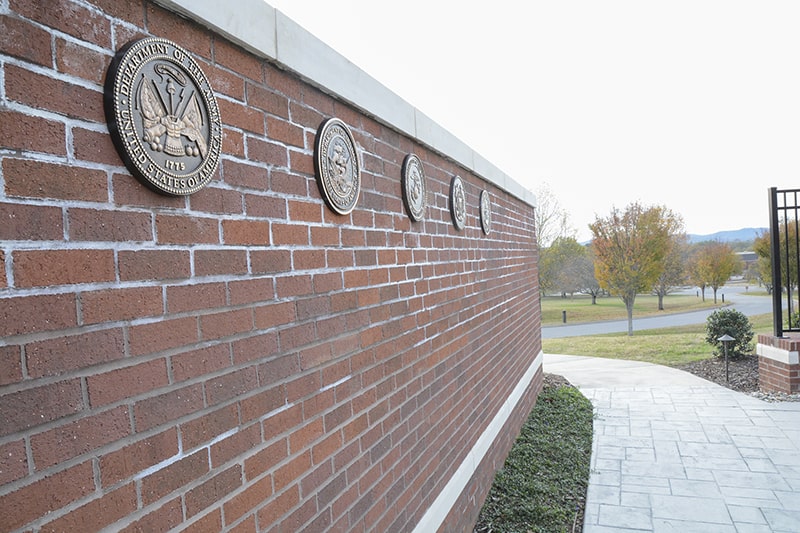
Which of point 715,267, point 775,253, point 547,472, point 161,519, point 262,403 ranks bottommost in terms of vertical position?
point 547,472

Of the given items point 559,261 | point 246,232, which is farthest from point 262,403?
point 559,261

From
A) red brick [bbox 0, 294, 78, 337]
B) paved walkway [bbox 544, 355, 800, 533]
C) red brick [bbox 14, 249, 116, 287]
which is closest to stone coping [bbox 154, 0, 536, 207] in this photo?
red brick [bbox 14, 249, 116, 287]

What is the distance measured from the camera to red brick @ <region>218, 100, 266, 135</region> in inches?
64.9

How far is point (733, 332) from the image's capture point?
10547 mm

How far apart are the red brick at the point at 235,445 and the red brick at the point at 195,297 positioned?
410 mm

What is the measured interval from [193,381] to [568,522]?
12.8 feet

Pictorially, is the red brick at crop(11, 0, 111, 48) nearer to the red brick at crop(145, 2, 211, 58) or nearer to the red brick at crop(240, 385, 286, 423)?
the red brick at crop(145, 2, 211, 58)

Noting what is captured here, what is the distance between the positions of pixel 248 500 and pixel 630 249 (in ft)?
74.2

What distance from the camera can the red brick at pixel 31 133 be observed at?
1.03 metres

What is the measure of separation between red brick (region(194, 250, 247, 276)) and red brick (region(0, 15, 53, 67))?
1.95ft

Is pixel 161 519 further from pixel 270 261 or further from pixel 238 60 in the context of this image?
pixel 238 60

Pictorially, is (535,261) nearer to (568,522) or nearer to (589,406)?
(589,406)

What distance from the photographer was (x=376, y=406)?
258 cm

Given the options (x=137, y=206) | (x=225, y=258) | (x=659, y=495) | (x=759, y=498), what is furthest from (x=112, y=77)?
(x=759, y=498)
